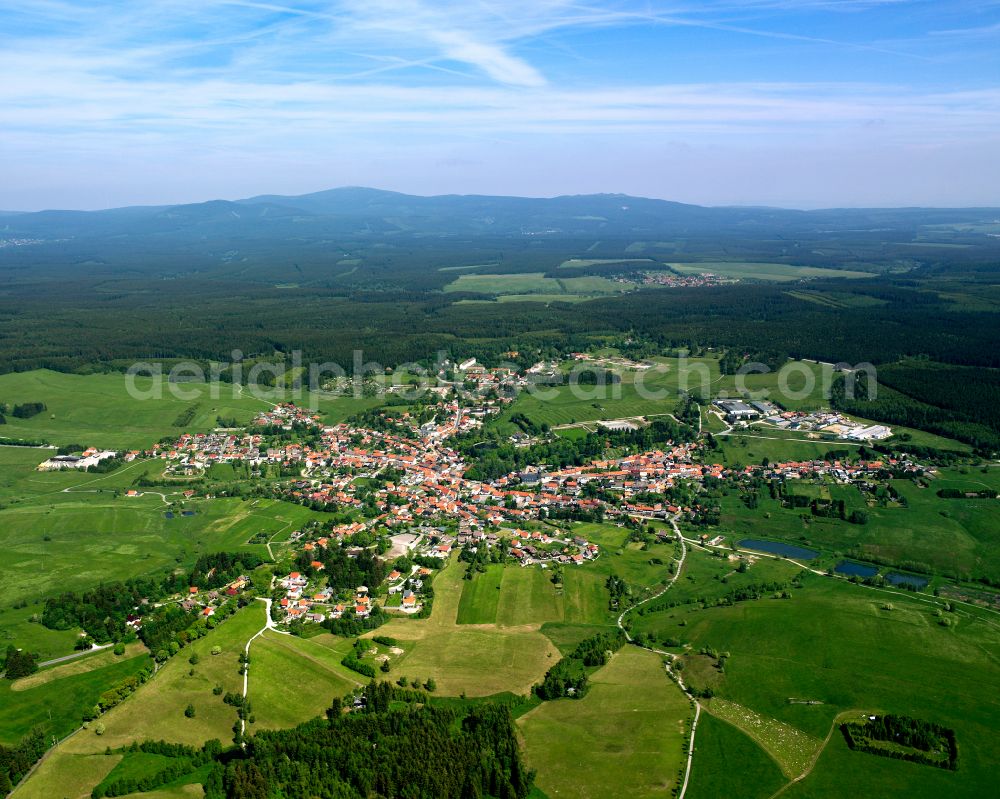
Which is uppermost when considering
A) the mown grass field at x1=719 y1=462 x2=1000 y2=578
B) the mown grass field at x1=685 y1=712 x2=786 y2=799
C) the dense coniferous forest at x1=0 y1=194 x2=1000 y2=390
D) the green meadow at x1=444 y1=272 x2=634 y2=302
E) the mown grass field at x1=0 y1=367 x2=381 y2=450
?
the green meadow at x1=444 y1=272 x2=634 y2=302

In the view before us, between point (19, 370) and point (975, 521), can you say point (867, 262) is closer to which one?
point (975, 521)

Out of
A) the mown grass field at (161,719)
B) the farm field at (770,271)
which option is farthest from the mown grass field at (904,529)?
the farm field at (770,271)

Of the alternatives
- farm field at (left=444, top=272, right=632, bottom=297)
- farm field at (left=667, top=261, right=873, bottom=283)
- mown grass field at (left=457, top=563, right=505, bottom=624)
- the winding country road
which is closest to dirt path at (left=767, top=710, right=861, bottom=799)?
the winding country road

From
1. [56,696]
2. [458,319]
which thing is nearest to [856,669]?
[56,696]

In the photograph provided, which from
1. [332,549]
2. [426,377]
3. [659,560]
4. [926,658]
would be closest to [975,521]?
[926,658]

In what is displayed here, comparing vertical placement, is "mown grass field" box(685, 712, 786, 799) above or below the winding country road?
below

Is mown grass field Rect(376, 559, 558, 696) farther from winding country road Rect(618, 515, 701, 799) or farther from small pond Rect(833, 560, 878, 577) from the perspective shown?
small pond Rect(833, 560, 878, 577)

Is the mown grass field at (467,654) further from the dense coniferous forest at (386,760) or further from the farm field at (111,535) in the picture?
the farm field at (111,535)
